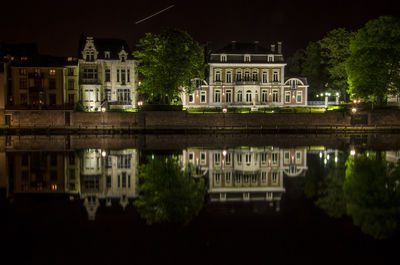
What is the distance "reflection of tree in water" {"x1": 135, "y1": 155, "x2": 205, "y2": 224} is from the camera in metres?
12.9

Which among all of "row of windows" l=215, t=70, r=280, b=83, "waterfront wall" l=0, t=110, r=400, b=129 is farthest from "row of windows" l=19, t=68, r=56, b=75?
"row of windows" l=215, t=70, r=280, b=83

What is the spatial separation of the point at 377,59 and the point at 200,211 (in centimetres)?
4682

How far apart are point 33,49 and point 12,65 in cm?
766

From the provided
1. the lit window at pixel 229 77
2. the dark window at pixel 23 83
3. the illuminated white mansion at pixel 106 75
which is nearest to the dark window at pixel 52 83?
the dark window at pixel 23 83

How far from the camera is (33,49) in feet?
203

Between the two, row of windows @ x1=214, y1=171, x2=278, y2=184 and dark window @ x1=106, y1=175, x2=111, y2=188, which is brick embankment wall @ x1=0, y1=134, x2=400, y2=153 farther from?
dark window @ x1=106, y1=175, x2=111, y2=188

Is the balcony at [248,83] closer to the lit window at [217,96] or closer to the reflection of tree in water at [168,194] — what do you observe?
the lit window at [217,96]

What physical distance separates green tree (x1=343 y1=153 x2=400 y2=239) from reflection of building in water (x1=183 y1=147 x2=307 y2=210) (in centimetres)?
290

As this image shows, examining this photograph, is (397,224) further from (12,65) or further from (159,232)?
(12,65)

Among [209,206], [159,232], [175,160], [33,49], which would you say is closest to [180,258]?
[159,232]

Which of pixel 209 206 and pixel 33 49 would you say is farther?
pixel 33 49

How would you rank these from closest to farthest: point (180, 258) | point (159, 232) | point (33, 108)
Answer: point (180, 258)
point (159, 232)
point (33, 108)

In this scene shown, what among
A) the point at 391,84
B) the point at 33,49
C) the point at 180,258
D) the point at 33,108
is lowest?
the point at 180,258

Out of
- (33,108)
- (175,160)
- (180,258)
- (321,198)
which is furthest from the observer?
(33,108)
